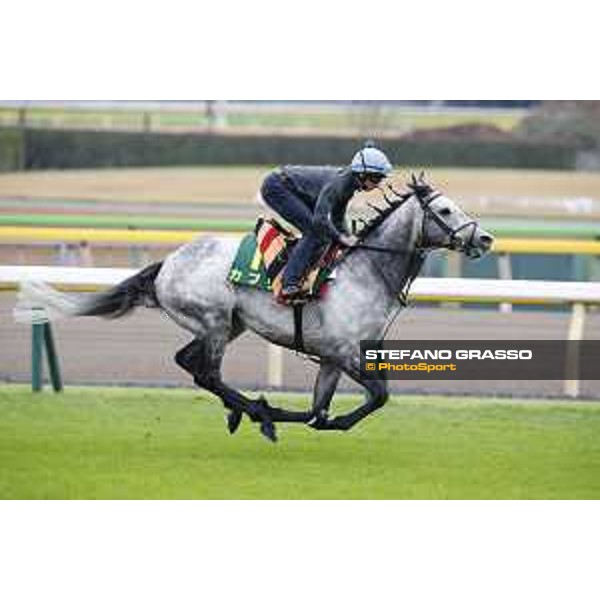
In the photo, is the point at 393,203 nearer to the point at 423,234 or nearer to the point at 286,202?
the point at 423,234

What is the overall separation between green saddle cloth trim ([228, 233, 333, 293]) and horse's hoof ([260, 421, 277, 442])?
644 millimetres

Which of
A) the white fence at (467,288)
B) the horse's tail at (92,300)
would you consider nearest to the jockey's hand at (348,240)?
the horse's tail at (92,300)

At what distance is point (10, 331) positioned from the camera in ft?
Answer: 36.1

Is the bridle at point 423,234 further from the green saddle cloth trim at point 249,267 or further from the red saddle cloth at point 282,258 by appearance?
the green saddle cloth trim at point 249,267

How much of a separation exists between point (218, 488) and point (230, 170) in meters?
7.13

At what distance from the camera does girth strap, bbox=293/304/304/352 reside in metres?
8.18

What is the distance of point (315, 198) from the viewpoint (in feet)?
26.4

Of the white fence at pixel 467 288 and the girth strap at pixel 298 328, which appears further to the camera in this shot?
the white fence at pixel 467 288

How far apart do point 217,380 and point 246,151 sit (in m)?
5.62

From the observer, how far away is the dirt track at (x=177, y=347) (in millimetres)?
10500

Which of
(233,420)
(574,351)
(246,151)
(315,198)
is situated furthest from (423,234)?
(246,151)

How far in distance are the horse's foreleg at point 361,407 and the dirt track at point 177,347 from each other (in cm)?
214
